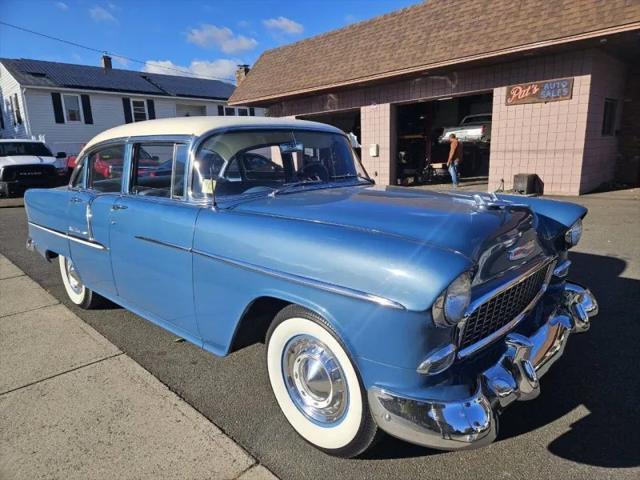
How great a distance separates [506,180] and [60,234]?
9813 mm

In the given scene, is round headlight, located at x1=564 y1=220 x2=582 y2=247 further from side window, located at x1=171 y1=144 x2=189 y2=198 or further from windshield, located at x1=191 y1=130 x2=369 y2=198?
side window, located at x1=171 y1=144 x2=189 y2=198

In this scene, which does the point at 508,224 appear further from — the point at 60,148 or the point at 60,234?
the point at 60,148

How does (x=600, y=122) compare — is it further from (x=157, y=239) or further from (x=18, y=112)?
(x=18, y=112)

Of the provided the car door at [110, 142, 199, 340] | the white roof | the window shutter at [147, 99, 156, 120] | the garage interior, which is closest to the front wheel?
the car door at [110, 142, 199, 340]

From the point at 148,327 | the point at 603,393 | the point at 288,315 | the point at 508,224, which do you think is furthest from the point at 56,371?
the point at 603,393

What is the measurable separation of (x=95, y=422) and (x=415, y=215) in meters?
2.14

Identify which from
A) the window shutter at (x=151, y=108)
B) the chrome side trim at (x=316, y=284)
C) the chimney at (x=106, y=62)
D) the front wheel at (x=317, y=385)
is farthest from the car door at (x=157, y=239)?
the chimney at (x=106, y=62)

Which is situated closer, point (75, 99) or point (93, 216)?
point (93, 216)

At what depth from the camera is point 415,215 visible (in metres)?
2.22

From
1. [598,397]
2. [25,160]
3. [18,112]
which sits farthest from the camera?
[18,112]

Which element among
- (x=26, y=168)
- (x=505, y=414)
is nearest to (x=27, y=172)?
(x=26, y=168)

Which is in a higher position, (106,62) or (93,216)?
(106,62)

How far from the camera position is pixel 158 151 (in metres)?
3.07

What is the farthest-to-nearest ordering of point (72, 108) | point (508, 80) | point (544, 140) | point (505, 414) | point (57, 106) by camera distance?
1. point (72, 108)
2. point (57, 106)
3. point (508, 80)
4. point (544, 140)
5. point (505, 414)
